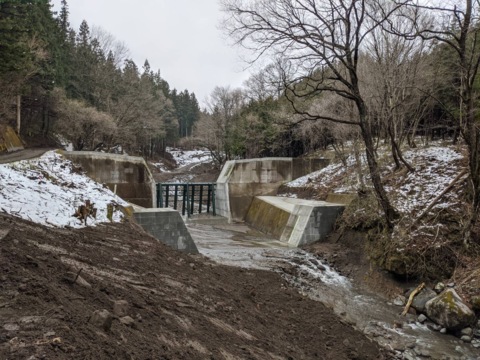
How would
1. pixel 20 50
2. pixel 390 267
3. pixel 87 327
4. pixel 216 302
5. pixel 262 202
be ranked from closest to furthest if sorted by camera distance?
A: pixel 87 327, pixel 216 302, pixel 390 267, pixel 20 50, pixel 262 202

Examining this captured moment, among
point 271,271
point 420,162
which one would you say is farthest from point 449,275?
point 420,162

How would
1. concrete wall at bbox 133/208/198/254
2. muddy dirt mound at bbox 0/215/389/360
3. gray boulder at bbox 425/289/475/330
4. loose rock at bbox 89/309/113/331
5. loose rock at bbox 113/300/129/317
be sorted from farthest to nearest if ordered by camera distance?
1. concrete wall at bbox 133/208/198/254
2. gray boulder at bbox 425/289/475/330
3. loose rock at bbox 113/300/129/317
4. loose rock at bbox 89/309/113/331
5. muddy dirt mound at bbox 0/215/389/360

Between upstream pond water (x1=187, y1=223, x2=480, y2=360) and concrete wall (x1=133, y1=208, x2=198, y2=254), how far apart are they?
100cm

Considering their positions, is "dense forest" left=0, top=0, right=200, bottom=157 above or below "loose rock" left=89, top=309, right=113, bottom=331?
above

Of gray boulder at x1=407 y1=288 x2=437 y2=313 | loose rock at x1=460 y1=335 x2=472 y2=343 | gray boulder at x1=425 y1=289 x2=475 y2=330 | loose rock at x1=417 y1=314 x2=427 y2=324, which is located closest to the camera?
loose rock at x1=460 y1=335 x2=472 y2=343

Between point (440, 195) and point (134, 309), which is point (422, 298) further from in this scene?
point (134, 309)

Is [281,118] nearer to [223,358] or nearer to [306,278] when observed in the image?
[306,278]

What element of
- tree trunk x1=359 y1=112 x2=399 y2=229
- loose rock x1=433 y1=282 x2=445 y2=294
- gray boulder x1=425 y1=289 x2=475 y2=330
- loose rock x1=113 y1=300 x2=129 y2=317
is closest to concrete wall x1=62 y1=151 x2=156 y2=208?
tree trunk x1=359 y1=112 x2=399 y2=229

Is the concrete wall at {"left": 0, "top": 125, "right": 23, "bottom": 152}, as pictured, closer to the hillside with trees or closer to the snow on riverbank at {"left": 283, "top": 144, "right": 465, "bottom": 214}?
the hillside with trees

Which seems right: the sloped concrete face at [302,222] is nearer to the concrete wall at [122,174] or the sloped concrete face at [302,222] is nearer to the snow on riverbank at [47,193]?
the concrete wall at [122,174]

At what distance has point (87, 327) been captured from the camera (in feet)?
7.97

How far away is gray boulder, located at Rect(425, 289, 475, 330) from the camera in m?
6.19

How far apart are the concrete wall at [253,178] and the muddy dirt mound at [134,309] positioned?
569 inches

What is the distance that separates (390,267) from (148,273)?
6.45 metres
